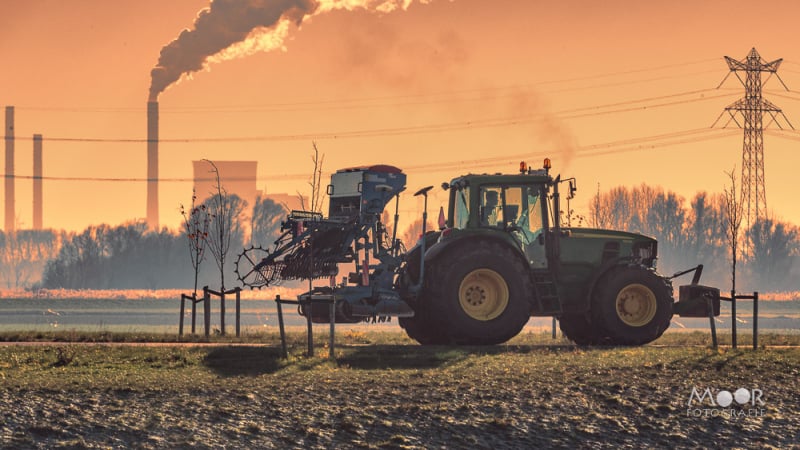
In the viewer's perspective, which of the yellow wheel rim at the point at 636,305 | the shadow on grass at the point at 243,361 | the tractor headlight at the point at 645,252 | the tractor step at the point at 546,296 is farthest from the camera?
the tractor headlight at the point at 645,252

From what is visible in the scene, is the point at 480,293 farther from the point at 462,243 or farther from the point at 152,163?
the point at 152,163

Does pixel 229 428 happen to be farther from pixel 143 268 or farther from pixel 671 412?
pixel 143 268

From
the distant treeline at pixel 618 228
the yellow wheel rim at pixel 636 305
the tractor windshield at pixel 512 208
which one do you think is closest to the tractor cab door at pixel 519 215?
the tractor windshield at pixel 512 208

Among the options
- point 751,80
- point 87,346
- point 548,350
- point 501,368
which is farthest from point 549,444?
point 751,80

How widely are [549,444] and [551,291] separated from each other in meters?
10.7

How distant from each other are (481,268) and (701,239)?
348 ft

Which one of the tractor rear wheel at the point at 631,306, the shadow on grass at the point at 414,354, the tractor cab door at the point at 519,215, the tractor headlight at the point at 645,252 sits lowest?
the shadow on grass at the point at 414,354

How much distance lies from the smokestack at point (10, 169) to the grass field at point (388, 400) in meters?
155

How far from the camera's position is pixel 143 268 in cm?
14425

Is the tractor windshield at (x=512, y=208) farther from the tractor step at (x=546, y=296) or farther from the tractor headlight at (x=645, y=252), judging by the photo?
the tractor headlight at (x=645, y=252)

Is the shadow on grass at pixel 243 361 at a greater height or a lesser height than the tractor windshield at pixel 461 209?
lesser

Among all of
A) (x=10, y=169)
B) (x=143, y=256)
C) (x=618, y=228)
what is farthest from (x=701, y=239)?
(x=10, y=169)

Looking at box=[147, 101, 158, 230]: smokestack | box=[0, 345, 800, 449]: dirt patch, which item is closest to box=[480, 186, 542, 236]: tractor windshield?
box=[0, 345, 800, 449]: dirt patch

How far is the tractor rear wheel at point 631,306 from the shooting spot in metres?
25.5
